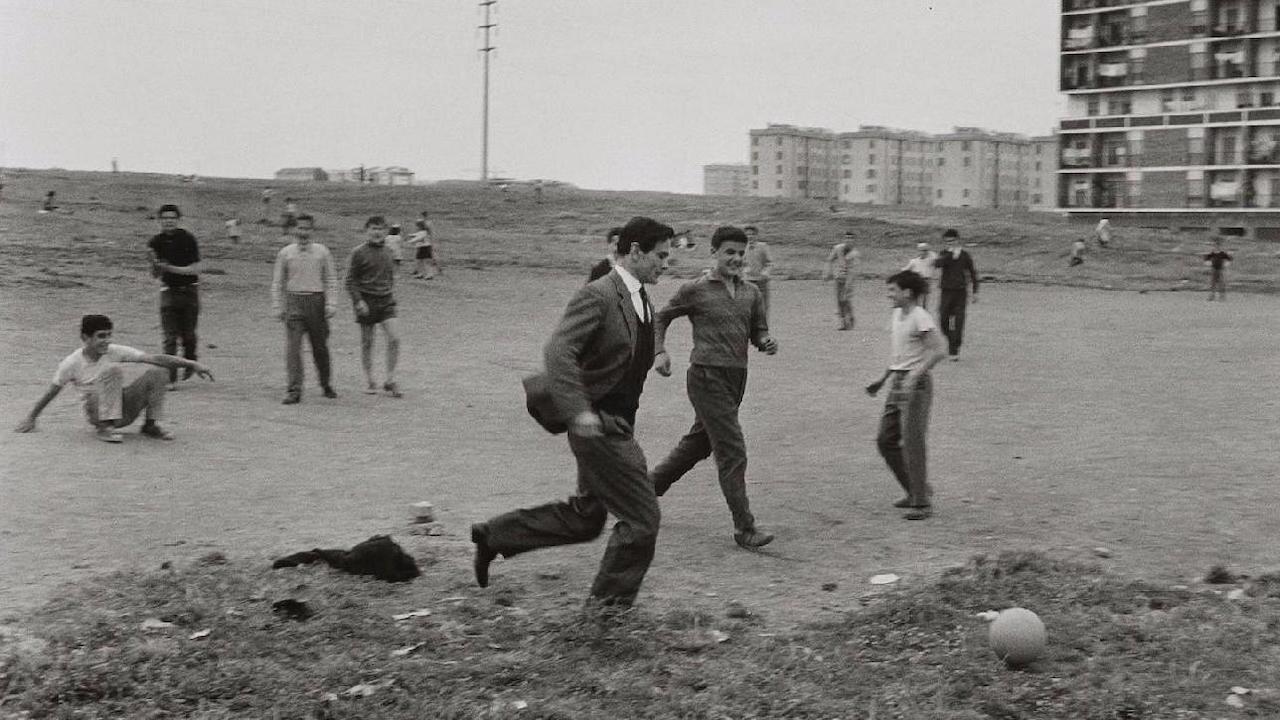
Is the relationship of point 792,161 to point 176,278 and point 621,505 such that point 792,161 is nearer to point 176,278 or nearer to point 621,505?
point 176,278

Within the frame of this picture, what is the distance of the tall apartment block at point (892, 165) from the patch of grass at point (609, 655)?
120 meters

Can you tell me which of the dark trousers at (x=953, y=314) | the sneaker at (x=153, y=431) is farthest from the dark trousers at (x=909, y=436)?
the dark trousers at (x=953, y=314)

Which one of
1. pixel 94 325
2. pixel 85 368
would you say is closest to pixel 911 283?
pixel 94 325

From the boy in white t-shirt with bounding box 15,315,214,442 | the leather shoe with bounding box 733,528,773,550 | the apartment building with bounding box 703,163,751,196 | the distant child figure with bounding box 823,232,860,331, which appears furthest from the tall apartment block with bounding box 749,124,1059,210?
the leather shoe with bounding box 733,528,773,550

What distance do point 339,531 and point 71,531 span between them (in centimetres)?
154

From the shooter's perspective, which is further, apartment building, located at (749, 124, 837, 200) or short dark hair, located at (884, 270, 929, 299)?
apartment building, located at (749, 124, 837, 200)

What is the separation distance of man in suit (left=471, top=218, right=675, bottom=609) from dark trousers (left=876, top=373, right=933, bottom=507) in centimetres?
307

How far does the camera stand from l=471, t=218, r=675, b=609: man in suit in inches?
249

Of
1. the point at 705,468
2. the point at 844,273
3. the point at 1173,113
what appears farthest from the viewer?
the point at 1173,113

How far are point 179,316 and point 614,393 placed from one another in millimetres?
8939

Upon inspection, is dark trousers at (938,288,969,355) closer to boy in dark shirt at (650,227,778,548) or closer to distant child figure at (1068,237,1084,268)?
boy in dark shirt at (650,227,778,548)

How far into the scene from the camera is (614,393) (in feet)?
21.5

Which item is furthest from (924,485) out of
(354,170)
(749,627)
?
(354,170)

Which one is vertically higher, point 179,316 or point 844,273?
point 844,273
